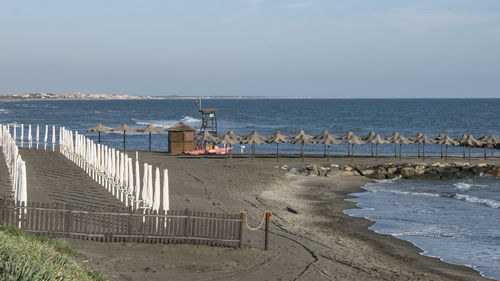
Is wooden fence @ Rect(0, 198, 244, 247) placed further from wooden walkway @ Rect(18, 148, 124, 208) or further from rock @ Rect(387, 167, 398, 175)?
rock @ Rect(387, 167, 398, 175)

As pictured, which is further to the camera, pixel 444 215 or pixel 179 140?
pixel 179 140

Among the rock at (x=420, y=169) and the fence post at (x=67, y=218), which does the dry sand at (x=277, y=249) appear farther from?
the rock at (x=420, y=169)

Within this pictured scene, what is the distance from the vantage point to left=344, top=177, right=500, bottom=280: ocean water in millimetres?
19625

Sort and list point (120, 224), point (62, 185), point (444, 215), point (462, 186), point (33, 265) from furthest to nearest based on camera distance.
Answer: point (462, 186)
point (444, 215)
point (62, 185)
point (120, 224)
point (33, 265)

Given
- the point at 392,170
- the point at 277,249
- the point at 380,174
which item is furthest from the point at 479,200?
the point at 277,249

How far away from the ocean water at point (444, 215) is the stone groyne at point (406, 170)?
1112 mm

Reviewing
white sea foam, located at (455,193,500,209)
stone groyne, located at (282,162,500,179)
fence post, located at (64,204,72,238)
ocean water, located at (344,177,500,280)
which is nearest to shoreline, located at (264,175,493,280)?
ocean water, located at (344,177,500,280)

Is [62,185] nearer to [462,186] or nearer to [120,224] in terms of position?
[120,224]

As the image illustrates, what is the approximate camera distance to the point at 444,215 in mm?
26172

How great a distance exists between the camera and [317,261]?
16.6 m

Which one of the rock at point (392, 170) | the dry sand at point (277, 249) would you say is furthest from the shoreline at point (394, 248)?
the rock at point (392, 170)

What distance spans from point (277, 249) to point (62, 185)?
11.3 meters

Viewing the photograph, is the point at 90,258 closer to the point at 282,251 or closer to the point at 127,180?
the point at 282,251

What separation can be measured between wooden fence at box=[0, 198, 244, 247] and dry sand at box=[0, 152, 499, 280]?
0.89 ft
